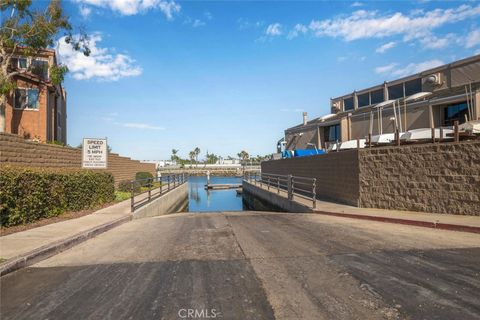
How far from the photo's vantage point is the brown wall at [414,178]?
1196 cm

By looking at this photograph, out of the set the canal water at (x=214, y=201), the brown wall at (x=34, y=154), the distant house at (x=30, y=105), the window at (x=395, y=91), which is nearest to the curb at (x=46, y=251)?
the brown wall at (x=34, y=154)

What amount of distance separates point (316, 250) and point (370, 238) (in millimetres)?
2110

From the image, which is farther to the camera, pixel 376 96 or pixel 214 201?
pixel 214 201

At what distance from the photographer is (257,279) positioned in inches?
225

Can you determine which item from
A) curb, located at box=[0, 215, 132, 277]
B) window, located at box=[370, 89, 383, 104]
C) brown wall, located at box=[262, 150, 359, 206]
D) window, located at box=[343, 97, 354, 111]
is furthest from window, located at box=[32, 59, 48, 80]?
window, located at box=[370, 89, 383, 104]

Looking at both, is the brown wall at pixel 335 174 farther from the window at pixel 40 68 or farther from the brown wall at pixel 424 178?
the window at pixel 40 68

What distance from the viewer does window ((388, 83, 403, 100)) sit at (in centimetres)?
3208

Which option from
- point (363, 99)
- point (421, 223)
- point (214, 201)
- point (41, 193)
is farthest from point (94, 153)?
point (363, 99)

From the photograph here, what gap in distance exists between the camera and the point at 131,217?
14156mm

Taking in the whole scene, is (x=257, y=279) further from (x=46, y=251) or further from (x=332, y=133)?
(x=332, y=133)

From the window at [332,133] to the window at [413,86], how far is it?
6492mm

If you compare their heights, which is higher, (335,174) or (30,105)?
(30,105)

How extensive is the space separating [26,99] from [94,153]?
1342 cm

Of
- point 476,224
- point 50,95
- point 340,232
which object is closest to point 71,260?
point 340,232
